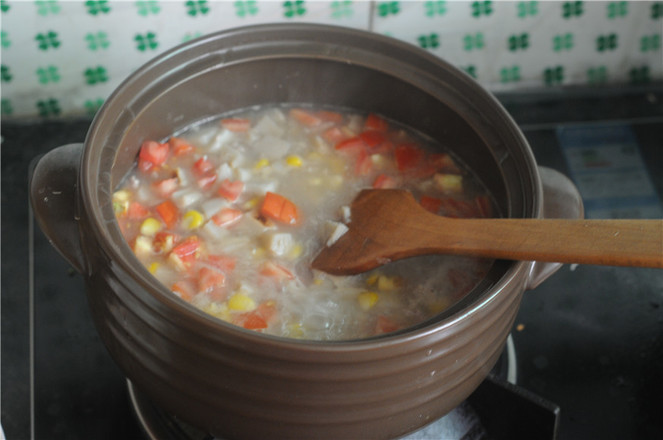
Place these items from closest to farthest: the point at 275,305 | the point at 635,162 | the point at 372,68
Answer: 1. the point at 275,305
2. the point at 372,68
3. the point at 635,162

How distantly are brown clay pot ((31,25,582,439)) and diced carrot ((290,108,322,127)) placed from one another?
9 centimetres

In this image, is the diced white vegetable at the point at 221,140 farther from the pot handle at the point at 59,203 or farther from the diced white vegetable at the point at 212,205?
the pot handle at the point at 59,203

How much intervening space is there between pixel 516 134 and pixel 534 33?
78cm

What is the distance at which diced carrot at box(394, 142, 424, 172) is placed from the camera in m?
1.44

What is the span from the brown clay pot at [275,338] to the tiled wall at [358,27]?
0.38 m

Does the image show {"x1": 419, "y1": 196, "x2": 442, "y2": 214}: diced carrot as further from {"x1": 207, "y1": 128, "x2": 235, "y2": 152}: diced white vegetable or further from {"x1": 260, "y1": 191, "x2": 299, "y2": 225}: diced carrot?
{"x1": 207, "y1": 128, "x2": 235, "y2": 152}: diced white vegetable

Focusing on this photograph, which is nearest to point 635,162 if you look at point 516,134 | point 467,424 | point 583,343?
point 583,343

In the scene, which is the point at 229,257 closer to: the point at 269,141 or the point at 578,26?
the point at 269,141

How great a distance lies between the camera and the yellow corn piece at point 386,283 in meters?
1.21

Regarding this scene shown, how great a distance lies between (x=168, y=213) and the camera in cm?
130

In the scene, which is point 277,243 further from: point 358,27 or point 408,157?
point 358,27

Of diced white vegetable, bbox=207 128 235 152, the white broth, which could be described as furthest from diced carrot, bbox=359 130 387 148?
diced white vegetable, bbox=207 128 235 152

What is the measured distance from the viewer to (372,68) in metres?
1.37

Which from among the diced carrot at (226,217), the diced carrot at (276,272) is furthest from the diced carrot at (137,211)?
the diced carrot at (276,272)
